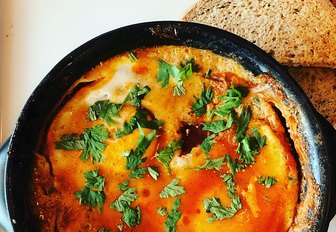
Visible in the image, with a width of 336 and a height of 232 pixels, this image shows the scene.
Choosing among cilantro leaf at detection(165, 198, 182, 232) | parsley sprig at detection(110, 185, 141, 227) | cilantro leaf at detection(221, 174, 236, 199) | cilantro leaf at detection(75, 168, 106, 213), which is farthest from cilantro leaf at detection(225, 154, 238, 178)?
cilantro leaf at detection(75, 168, 106, 213)

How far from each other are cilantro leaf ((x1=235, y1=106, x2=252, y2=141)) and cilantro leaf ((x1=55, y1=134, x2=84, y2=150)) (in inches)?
24.9

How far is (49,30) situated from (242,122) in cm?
111

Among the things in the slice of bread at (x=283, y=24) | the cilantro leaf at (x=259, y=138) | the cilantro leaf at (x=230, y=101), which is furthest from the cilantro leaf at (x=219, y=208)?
the slice of bread at (x=283, y=24)

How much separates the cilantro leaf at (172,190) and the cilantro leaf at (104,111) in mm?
342

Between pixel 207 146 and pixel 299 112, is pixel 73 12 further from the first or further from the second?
pixel 299 112

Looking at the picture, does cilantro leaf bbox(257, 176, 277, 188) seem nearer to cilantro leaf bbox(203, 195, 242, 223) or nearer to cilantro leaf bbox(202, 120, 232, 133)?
cilantro leaf bbox(203, 195, 242, 223)

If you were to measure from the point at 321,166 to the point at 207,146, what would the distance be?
1.50ft

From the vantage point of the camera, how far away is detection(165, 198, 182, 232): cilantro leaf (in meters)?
2.71

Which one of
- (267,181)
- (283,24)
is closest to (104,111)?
(267,181)

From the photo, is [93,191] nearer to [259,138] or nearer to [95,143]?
[95,143]

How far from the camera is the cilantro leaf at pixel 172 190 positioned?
272cm

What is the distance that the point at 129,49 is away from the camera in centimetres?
283

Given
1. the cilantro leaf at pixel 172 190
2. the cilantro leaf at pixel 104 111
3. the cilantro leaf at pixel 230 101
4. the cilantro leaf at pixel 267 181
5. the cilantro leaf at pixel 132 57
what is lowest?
the cilantro leaf at pixel 267 181

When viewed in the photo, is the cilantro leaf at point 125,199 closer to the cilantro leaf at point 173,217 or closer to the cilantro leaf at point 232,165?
the cilantro leaf at point 173,217
